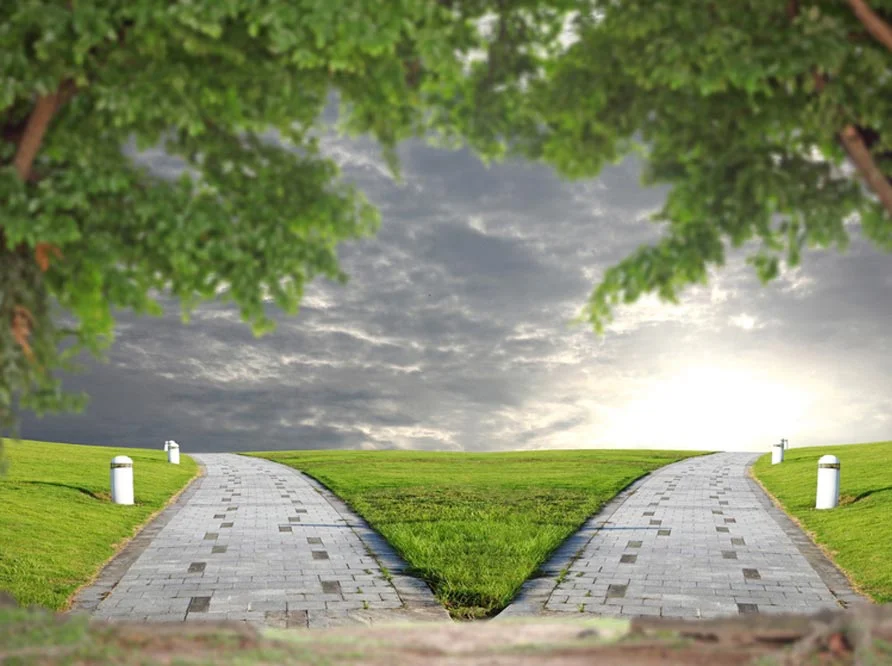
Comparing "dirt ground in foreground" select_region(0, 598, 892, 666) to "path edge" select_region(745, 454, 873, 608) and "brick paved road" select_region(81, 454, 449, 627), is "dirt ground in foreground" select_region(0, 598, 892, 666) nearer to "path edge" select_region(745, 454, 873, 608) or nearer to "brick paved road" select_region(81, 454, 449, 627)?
"brick paved road" select_region(81, 454, 449, 627)

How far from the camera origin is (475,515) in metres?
15.0

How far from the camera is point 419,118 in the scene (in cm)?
635

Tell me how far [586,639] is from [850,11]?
5.04m

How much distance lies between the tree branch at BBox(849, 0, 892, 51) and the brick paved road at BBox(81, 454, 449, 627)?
6536 mm

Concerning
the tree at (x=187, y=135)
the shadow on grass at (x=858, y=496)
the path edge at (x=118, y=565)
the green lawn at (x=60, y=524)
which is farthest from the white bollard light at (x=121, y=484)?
the shadow on grass at (x=858, y=496)

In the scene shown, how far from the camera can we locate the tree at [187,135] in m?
5.01

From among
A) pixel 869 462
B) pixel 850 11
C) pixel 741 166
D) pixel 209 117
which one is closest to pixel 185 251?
pixel 209 117

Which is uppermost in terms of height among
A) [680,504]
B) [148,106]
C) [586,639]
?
[148,106]

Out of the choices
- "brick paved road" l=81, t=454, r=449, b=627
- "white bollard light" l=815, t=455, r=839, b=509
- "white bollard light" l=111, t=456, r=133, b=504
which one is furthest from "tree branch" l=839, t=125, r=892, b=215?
"white bollard light" l=111, t=456, r=133, b=504

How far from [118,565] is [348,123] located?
26.6 feet

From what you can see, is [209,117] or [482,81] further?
[482,81]

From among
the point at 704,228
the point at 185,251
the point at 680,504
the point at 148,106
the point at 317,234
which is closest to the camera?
the point at 148,106

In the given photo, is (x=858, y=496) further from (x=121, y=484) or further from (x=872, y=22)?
(x=121, y=484)

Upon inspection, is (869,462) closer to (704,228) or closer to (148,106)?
(704,228)
